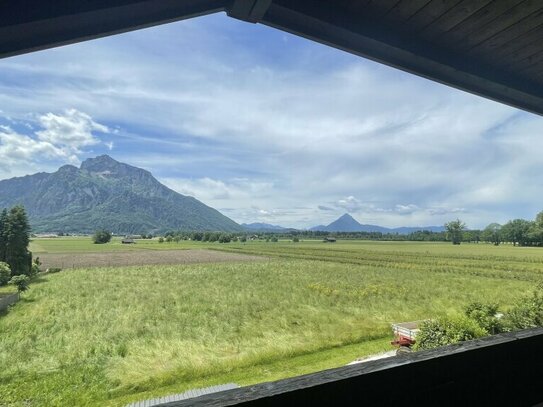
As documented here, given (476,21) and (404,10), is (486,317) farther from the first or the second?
(404,10)

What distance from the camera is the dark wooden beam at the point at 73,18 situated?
3.51 feet

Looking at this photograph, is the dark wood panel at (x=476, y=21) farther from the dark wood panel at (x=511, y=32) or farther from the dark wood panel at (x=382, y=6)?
the dark wood panel at (x=382, y=6)

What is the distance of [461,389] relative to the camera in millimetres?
1338

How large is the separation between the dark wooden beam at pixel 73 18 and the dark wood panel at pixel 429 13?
3.92 feet

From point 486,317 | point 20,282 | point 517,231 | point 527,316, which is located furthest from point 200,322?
point 517,231

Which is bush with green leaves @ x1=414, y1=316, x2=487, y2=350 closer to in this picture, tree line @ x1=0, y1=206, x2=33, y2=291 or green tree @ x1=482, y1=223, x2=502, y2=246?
tree line @ x1=0, y1=206, x2=33, y2=291

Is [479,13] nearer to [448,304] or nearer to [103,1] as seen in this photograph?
[103,1]

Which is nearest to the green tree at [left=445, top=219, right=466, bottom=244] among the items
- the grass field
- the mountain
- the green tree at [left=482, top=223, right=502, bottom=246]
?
the green tree at [left=482, top=223, right=502, bottom=246]

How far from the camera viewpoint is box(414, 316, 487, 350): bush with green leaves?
10.7m

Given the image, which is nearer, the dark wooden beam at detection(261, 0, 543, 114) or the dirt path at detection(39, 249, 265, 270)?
the dark wooden beam at detection(261, 0, 543, 114)

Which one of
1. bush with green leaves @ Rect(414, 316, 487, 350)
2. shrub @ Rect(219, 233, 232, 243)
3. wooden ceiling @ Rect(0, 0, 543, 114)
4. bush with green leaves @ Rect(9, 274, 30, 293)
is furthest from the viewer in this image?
shrub @ Rect(219, 233, 232, 243)

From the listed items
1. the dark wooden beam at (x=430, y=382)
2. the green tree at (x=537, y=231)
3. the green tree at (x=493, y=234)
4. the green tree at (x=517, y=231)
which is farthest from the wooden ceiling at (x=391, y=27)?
the green tree at (x=493, y=234)

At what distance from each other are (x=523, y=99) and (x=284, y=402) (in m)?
2.91

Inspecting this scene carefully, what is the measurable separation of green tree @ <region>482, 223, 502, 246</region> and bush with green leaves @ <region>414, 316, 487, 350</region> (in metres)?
99.6
